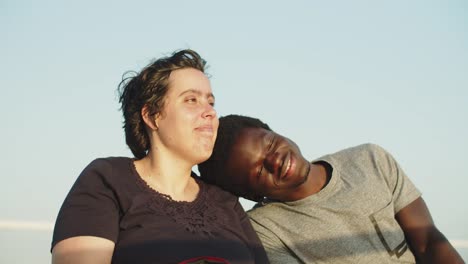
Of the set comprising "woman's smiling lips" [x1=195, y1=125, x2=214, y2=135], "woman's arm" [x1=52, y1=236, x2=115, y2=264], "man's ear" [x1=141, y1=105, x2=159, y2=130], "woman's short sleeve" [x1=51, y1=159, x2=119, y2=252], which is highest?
"man's ear" [x1=141, y1=105, x2=159, y2=130]

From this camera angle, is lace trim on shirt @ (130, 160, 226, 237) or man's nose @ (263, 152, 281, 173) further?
A: man's nose @ (263, 152, 281, 173)

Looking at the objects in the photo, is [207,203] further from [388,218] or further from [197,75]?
[388,218]

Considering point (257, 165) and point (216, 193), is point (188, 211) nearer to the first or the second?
point (216, 193)

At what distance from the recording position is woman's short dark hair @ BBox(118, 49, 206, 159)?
3029mm

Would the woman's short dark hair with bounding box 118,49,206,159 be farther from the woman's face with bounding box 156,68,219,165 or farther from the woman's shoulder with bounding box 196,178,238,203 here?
the woman's shoulder with bounding box 196,178,238,203

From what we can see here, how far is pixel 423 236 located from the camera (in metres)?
3.22

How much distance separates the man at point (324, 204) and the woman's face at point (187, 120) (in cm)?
35

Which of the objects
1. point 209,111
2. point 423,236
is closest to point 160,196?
point 209,111

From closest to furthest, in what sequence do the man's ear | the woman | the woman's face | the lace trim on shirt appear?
the woman
the lace trim on shirt
the woman's face
the man's ear

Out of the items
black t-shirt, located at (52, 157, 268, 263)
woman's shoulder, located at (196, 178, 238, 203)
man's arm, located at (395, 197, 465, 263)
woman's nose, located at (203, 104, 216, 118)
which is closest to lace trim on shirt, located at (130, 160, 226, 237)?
black t-shirt, located at (52, 157, 268, 263)

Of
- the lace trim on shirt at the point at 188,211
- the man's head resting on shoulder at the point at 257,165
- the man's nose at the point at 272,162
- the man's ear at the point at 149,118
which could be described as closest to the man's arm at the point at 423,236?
the man's head resting on shoulder at the point at 257,165

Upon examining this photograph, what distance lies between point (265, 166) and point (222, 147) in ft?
0.94

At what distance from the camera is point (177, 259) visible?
252 cm

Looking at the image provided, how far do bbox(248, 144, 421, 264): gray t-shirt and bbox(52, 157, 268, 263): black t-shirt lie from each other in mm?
344
